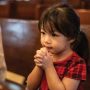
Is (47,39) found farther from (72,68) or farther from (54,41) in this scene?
(72,68)

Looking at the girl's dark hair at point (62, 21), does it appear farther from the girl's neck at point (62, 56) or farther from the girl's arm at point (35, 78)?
the girl's arm at point (35, 78)

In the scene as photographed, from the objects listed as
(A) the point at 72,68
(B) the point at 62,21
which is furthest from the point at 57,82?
(B) the point at 62,21

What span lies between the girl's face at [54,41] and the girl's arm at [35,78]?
0.33ft

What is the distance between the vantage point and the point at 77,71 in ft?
3.29

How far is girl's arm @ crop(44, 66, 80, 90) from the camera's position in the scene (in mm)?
966

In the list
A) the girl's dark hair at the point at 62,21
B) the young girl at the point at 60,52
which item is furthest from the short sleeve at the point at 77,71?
the girl's dark hair at the point at 62,21

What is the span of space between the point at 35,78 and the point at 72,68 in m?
0.16

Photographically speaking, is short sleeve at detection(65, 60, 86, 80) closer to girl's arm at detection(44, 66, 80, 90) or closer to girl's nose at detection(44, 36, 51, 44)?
girl's arm at detection(44, 66, 80, 90)

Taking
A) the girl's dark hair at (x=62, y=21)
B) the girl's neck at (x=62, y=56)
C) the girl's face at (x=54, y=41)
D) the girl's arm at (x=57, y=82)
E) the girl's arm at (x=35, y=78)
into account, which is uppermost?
the girl's dark hair at (x=62, y=21)

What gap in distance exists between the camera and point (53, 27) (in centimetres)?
100

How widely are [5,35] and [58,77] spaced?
2.67 ft

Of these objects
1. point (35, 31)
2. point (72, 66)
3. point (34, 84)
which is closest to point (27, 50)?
point (35, 31)

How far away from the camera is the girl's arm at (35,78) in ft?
3.51

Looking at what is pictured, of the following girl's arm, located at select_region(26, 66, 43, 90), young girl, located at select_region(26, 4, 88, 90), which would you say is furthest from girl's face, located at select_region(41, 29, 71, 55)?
girl's arm, located at select_region(26, 66, 43, 90)
